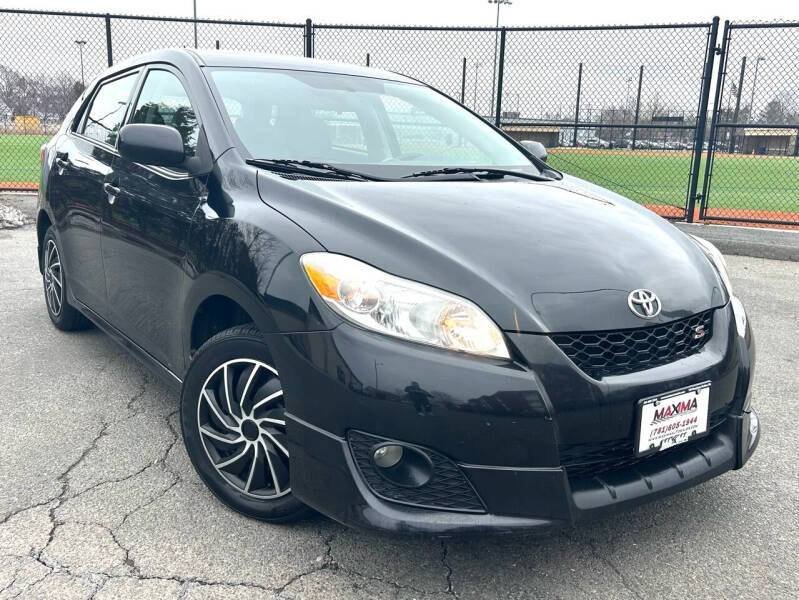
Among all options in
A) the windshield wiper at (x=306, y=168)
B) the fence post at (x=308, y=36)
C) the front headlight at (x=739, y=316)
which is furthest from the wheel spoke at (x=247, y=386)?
the fence post at (x=308, y=36)

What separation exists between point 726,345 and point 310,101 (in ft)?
6.26

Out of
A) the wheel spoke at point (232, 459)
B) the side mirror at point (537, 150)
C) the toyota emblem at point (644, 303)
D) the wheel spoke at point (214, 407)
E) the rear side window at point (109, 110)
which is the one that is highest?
the rear side window at point (109, 110)

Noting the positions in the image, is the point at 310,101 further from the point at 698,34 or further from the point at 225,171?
the point at 698,34

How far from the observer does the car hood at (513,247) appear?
1932 mm

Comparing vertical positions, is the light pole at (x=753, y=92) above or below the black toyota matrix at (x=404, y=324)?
above

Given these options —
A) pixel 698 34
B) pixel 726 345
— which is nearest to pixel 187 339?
pixel 726 345

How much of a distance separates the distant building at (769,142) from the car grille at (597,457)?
9000 mm

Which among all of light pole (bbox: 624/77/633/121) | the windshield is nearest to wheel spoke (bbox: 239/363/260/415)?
the windshield

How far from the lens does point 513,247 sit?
83.6 inches

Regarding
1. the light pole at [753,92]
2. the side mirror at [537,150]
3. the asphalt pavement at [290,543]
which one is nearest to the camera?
the asphalt pavement at [290,543]

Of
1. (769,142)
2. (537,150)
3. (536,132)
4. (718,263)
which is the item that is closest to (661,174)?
(769,142)

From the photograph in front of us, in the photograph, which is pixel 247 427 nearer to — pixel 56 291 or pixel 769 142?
pixel 56 291

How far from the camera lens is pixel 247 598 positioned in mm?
Result: 1978

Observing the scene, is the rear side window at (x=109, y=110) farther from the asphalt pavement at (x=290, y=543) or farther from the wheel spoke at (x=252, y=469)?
the wheel spoke at (x=252, y=469)
